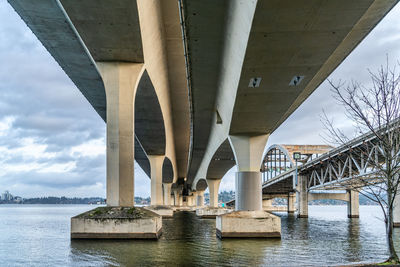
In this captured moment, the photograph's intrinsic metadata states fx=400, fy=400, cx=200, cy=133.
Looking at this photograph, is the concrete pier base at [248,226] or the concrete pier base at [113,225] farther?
the concrete pier base at [248,226]

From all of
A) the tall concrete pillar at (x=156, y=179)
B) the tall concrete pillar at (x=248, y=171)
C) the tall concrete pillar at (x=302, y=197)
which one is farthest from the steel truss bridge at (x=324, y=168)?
the tall concrete pillar at (x=156, y=179)

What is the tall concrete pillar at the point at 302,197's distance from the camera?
235ft

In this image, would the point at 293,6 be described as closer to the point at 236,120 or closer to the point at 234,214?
the point at 236,120

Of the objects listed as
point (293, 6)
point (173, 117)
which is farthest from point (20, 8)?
point (173, 117)

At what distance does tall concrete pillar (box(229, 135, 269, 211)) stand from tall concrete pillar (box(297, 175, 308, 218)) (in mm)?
45978

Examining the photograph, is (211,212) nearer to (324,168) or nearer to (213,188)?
(213,188)

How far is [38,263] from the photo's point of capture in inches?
640

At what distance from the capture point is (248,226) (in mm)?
25812

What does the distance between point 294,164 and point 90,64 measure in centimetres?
5523

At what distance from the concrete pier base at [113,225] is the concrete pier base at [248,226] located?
5.21 metres

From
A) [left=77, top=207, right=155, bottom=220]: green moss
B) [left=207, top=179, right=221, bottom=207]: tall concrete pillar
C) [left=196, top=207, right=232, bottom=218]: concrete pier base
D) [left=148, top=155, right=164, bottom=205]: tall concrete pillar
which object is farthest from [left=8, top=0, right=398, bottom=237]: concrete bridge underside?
[left=207, top=179, right=221, bottom=207]: tall concrete pillar

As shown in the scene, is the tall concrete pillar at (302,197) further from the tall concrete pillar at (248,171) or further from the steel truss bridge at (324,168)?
the tall concrete pillar at (248,171)

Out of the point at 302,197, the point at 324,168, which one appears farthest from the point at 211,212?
the point at 324,168

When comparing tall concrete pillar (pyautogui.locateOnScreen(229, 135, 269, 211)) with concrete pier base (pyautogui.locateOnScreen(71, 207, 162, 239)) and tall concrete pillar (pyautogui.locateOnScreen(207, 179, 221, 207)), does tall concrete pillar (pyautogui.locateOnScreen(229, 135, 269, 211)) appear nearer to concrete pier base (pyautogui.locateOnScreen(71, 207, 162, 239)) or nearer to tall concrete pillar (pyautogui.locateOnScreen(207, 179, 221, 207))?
concrete pier base (pyautogui.locateOnScreen(71, 207, 162, 239))
